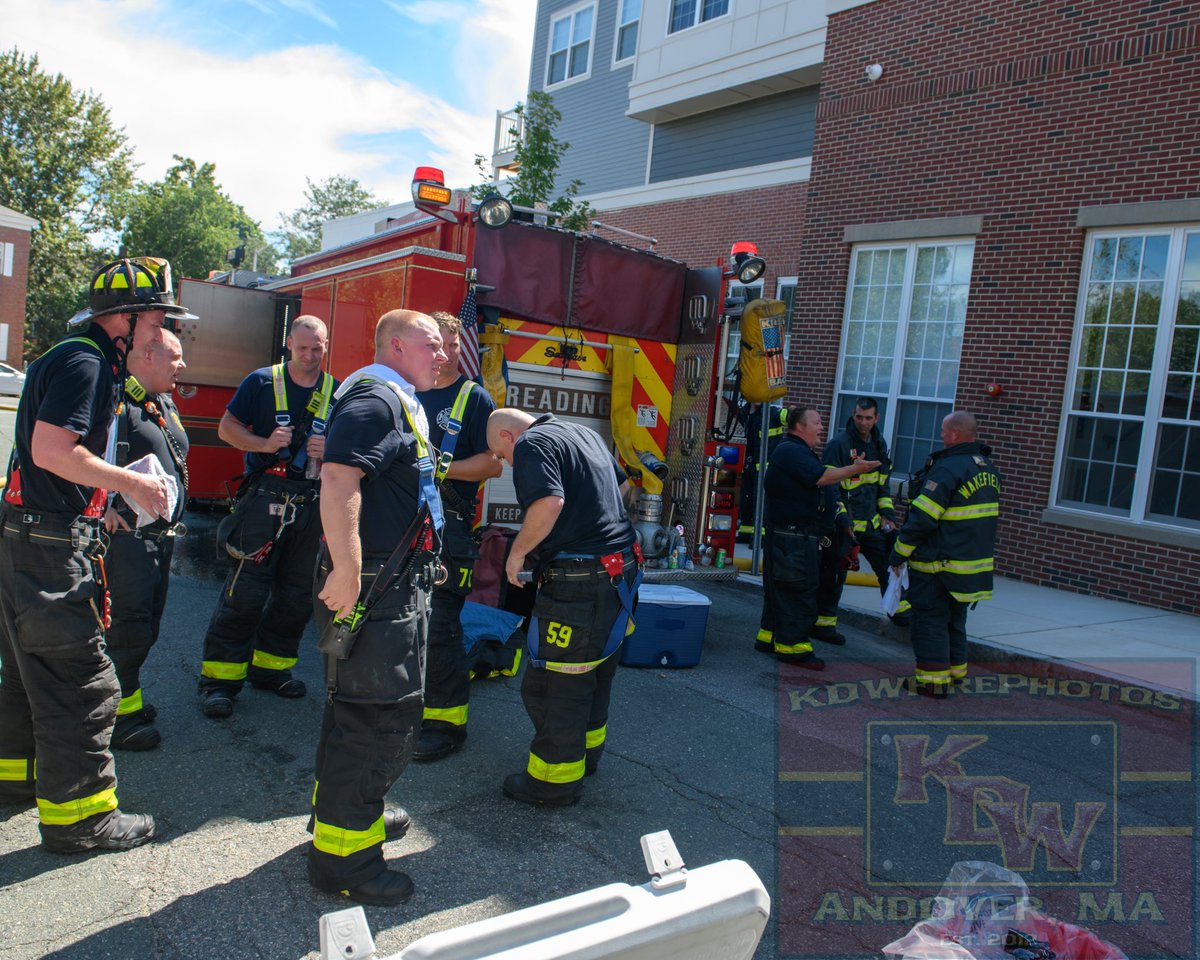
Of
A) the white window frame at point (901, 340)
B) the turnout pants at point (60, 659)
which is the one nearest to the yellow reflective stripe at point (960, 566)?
the turnout pants at point (60, 659)

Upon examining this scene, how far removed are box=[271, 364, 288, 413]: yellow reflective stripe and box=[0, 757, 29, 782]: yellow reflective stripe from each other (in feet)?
6.80

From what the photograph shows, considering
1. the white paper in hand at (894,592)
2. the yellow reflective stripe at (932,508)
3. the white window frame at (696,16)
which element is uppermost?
the white window frame at (696,16)

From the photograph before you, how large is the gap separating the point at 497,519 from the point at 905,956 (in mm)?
4587

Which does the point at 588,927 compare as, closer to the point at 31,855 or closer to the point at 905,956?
the point at 905,956

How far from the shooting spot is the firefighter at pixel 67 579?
3.04 m

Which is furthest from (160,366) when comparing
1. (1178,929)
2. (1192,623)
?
(1192,623)

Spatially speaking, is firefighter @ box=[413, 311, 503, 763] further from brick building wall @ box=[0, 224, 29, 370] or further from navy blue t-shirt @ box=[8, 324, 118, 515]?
brick building wall @ box=[0, 224, 29, 370]

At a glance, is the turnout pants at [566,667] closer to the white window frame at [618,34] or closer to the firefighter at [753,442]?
the firefighter at [753,442]

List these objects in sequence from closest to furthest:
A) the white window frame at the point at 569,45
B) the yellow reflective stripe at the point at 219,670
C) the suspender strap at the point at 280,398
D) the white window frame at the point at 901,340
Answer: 1. the yellow reflective stripe at the point at 219,670
2. the suspender strap at the point at 280,398
3. the white window frame at the point at 901,340
4. the white window frame at the point at 569,45

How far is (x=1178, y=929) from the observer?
131 inches

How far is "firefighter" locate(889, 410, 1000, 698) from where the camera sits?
5.81m

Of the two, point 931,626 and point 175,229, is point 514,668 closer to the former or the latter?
point 931,626

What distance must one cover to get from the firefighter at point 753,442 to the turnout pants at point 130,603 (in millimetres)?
4483

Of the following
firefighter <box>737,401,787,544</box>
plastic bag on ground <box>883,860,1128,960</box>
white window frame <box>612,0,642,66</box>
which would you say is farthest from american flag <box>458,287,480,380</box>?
white window frame <box>612,0,642,66</box>
